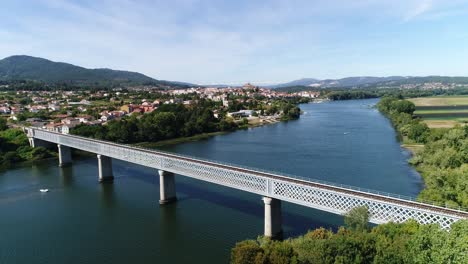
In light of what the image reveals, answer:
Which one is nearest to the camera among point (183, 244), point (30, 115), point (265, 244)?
point (265, 244)

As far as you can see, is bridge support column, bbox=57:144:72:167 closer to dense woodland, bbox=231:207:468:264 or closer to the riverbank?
dense woodland, bbox=231:207:468:264

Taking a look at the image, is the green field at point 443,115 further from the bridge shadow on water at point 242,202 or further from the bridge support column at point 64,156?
the bridge support column at point 64,156

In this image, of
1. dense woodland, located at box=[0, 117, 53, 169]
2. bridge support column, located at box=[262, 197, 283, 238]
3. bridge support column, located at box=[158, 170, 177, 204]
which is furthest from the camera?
dense woodland, located at box=[0, 117, 53, 169]

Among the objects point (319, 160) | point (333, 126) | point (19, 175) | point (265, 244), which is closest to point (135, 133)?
point (19, 175)

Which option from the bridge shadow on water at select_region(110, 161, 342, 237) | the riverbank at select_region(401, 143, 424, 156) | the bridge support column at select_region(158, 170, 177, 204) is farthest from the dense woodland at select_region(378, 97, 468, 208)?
the bridge support column at select_region(158, 170, 177, 204)

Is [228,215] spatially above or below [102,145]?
below

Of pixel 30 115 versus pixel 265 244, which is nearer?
pixel 265 244

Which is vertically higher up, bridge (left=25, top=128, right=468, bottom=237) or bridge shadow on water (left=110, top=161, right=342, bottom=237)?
bridge (left=25, top=128, right=468, bottom=237)

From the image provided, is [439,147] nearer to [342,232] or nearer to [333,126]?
[342,232]
